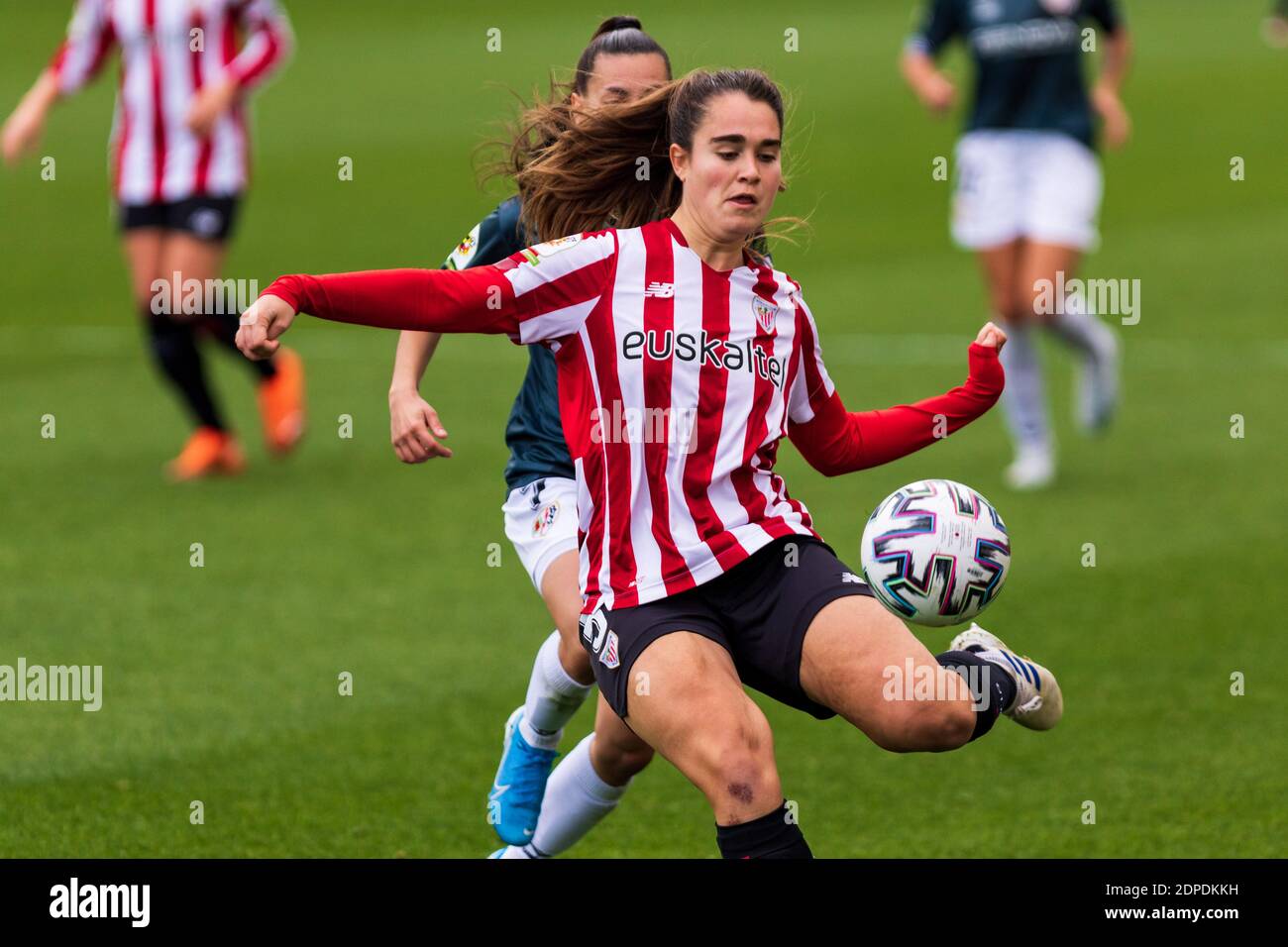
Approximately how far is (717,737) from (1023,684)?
95 centimetres

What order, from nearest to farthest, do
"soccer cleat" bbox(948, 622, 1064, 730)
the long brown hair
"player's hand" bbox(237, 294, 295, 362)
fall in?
"player's hand" bbox(237, 294, 295, 362) < "soccer cleat" bbox(948, 622, 1064, 730) < the long brown hair

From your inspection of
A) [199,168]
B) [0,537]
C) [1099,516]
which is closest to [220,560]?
[0,537]

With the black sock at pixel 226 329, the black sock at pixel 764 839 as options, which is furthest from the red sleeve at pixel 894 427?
the black sock at pixel 226 329

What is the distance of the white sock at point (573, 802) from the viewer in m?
5.38

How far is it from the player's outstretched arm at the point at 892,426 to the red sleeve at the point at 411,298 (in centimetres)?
88

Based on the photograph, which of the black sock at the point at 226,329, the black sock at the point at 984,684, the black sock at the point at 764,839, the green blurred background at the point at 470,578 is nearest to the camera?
the black sock at the point at 764,839

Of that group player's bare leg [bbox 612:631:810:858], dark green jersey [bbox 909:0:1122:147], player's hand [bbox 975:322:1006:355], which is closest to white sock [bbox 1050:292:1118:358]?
dark green jersey [bbox 909:0:1122:147]

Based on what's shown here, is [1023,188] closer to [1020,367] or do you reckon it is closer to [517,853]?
[1020,367]

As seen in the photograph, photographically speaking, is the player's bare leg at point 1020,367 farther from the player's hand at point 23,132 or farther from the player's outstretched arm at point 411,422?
the player's outstretched arm at point 411,422

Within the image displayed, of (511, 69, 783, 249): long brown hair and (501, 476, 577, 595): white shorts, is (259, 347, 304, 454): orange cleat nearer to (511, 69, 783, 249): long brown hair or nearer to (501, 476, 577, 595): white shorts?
(501, 476, 577, 595): white shorts

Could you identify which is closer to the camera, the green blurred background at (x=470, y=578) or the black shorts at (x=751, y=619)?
the black shorts at (x=751, y=619)

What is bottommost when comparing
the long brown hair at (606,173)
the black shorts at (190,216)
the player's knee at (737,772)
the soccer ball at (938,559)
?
the player's knee at (737,772)

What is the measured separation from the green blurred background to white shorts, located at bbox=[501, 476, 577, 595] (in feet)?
2.99

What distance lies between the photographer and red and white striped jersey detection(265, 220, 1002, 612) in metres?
4.59
